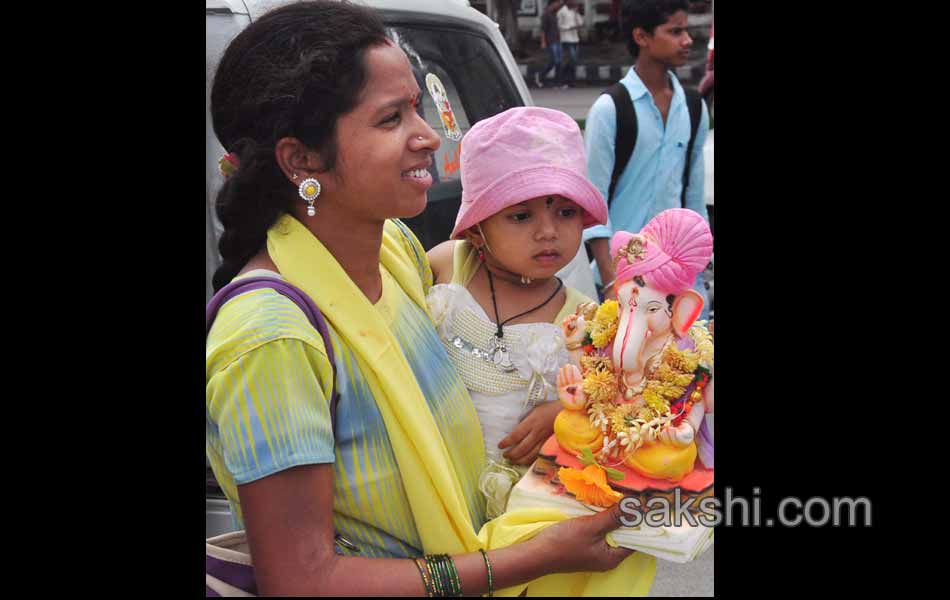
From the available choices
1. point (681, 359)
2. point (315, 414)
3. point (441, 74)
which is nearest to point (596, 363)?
point (681, 359)

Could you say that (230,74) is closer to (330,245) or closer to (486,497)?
(330,245)

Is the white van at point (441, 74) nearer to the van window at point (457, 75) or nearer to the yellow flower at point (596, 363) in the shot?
the van window at point (457, 75)

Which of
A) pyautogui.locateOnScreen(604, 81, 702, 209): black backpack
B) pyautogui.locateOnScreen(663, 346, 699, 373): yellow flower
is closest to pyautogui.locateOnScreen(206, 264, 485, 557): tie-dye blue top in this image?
pyautogui.locateOnScreen(663, 346, 699, 373): yellow flower

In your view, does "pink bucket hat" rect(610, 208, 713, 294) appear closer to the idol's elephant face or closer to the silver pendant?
the idol's elephant face

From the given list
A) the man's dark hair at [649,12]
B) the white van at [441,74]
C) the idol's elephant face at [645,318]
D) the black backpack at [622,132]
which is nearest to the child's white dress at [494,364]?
the idol's elephant face at [645,318]

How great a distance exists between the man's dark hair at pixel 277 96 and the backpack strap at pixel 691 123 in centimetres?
187

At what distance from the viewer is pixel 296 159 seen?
5.05ft

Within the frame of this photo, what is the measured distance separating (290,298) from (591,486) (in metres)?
0.60

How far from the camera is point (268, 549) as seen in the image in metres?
1.36

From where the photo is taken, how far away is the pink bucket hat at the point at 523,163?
71.1 inches

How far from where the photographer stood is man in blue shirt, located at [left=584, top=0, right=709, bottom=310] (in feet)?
9.78

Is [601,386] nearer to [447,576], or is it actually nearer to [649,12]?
[447,576]

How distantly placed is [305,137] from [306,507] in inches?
22.7

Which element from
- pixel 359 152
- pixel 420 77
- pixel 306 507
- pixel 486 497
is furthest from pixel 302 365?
pixel 420 77
